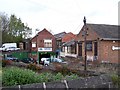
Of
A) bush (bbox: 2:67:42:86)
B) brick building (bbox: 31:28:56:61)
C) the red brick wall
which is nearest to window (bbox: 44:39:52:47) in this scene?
brick building (bbox: 31:28:56:61)

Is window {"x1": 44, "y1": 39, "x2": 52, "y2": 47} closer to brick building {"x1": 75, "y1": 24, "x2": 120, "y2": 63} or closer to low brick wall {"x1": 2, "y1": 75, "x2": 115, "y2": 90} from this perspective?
brick building {"x1": 75, "y1": 24, "x2": 120, "y2": 63}

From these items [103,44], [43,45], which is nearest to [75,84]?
[103,44]

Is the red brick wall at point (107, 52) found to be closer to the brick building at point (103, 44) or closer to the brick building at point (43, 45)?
the brick building at point (103, 44)

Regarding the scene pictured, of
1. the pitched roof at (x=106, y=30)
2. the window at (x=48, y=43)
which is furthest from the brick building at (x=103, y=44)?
the window at (x=48, y=43)

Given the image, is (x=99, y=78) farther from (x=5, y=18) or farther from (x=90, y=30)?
(x=5, y=18)

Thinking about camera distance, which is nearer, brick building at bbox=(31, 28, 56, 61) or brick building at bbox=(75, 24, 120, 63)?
brick building at bbox=(75, 24, 120, 63)

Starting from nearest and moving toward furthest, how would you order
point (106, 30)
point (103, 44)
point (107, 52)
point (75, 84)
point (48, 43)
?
point (75, 84), point (103, 44), point (107, 52), point (106, 30), point (48, 43)

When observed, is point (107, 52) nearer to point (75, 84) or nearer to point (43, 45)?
point (43, 45)

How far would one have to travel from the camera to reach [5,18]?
57656 millimetres

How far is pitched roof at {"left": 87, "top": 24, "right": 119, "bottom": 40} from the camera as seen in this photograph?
3441 centimetres

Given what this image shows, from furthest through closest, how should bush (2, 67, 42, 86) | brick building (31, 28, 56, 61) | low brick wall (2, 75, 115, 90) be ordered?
brick building (31, 28, 56, 61)
bush (2, 67, 42, 86)
low brick wall (2, 75, 115, 90)

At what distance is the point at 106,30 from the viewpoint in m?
36.2

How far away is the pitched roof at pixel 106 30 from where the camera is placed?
34406 millimetres

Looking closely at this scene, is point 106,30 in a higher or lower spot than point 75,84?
higher
